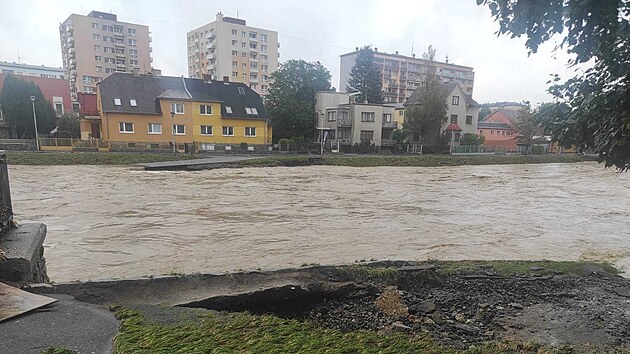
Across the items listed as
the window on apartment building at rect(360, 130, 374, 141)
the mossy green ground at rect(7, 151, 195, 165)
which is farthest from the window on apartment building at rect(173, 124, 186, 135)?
the window on apartment building at rect(360, 130, 374, 141)

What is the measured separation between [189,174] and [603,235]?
874 inches

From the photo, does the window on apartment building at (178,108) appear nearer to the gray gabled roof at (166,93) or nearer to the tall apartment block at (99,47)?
the gray gabled roof at (166,93)

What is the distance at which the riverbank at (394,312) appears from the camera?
310 cm

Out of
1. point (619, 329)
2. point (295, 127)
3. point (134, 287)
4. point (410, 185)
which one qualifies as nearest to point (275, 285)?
point (134, 287)

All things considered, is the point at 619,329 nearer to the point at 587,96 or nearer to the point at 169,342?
the point at 587,96

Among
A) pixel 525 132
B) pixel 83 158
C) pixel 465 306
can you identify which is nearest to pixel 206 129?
pixel 83 158

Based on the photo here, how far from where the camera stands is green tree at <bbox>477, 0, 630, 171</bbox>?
→ 354 centimetres

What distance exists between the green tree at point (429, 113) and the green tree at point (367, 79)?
14.9 meters

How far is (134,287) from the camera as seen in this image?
4395mm

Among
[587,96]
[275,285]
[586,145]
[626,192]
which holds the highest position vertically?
[587,96]

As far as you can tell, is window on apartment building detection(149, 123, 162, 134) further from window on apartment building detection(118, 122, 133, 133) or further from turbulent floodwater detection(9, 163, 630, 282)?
turbulent floodwater detection(9, 163, 630, 282)

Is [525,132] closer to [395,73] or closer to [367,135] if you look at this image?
[367,135]

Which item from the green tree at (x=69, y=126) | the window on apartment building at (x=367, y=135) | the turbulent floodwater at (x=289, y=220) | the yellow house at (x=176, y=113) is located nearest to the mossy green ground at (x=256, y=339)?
the turbulent floodwater at (x=289, y=220)

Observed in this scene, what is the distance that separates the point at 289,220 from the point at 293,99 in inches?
1430
